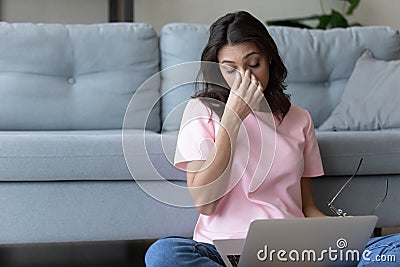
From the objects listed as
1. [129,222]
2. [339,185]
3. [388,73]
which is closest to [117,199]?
[129,222]

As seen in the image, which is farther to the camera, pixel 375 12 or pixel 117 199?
pixel 375 12

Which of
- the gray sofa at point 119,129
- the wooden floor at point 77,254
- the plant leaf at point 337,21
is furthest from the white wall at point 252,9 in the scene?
the wooden floor at point 77,254

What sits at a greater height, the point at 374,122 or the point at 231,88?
the point at 231,88

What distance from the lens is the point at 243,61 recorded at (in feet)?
5.05

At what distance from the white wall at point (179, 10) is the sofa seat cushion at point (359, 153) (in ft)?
5.33

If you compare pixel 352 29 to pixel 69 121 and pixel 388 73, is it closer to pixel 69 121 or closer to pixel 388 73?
Answer: pixel 388 73

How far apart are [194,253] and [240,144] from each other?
0.29 m

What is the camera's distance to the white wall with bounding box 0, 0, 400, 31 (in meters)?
3.52

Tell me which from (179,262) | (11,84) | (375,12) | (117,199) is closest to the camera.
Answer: (179,262)

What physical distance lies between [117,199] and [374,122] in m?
1.06

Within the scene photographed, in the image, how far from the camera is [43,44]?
8.66 feet

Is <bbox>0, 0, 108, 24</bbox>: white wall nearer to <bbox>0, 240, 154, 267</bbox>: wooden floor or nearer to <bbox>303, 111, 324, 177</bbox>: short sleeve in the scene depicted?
<bbox>0, 240, 154, 267</bbox>: wooden floor

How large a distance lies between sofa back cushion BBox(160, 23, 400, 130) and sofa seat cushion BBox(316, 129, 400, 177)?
23.8 inches
